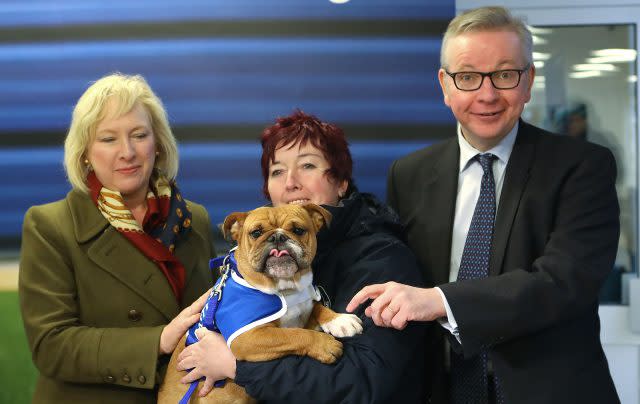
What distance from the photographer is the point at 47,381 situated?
7.72ft

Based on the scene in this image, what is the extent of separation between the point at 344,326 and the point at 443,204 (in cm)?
61

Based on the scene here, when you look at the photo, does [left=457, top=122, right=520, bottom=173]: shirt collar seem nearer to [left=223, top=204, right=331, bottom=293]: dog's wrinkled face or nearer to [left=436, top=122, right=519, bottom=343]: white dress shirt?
[left=436, top=122, right=519, bottom=343]: white dress shirt

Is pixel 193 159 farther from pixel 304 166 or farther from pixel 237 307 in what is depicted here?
pixel 237 307

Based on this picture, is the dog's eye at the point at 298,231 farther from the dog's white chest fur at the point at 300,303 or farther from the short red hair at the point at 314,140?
the short red hair at the point at 314,140

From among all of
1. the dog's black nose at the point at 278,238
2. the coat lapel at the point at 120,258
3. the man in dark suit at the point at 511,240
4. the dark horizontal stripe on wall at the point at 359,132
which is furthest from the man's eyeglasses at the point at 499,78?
the dark horizontal stripe on wall at the point at 359,132

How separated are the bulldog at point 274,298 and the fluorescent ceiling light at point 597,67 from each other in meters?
2.55

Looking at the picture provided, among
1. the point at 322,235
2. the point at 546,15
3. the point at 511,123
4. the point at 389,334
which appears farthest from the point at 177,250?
the point at 546,15

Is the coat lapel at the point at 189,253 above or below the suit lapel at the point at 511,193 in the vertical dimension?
below

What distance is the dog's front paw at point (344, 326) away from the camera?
6.16 feet

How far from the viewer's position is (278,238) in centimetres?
189

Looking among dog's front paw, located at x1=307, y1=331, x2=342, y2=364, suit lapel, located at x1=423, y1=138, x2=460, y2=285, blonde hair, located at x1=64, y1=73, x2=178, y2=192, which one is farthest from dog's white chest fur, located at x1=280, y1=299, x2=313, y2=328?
blonde hair, located at x1=64, y1=73, x2=178, y2=192

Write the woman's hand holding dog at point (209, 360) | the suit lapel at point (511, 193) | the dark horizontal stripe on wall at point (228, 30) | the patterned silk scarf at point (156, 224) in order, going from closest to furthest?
1. the woman's hand holding dog at point (209, 360)
2. the suit lapel at point (511, 193)
3. the patterned silk scarf at point (156, 224)
4. the dark horizontal stripe on wall at point (228, 30)

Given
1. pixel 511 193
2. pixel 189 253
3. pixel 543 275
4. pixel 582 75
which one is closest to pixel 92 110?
pixel 189 253

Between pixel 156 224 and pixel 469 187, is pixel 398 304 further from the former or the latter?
pixel 156 224
